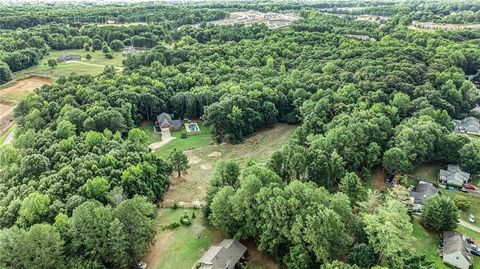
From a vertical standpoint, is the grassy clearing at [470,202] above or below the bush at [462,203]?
below

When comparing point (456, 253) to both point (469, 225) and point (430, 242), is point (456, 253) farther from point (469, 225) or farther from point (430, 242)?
point (469, 225)

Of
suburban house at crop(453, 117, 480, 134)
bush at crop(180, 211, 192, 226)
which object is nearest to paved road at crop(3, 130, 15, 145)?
bush at crop(180, 211, 192, 226)

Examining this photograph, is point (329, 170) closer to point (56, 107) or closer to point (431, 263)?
point (431, 263)

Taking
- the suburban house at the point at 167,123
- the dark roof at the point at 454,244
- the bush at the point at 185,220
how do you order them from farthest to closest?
the suburban house at the point at 167,123 < the bush at the point at 185,220 < the dark roof at the point at 454,244

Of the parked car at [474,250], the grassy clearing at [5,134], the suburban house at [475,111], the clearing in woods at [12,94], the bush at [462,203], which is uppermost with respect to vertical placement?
the suburban house at [475,111]

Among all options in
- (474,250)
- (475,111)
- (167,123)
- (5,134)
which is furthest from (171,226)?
(475,111)

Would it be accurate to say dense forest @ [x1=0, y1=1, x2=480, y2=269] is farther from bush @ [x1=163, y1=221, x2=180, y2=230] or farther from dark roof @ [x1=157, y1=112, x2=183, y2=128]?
bush @ [x1=163, y1=221, x2=180, y2=230]

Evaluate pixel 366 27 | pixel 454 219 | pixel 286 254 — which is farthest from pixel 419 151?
pixel 366 27

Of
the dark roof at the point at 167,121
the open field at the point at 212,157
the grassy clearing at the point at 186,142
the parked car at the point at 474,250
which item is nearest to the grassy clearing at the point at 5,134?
the dark roof at the point at 167,121

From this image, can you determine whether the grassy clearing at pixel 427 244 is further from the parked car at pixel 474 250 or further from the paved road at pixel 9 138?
Answer: the paved road at pixel 9 138
